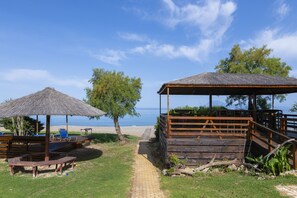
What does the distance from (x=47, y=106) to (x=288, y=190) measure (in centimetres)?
852

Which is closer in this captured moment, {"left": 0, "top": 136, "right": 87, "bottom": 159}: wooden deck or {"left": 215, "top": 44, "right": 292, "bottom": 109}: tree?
{"left": 0, "top": 136, "right": 87, "bottom": 159}: wooden deck

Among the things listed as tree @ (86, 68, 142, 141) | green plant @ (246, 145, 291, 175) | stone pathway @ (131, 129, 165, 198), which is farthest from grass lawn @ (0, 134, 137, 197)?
tree @ (86, 68, 142, 141)

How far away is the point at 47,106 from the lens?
10438 mm

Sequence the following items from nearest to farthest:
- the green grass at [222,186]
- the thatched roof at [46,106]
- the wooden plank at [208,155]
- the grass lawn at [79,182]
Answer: the green grass at [222,186], the grass lawn at [79,182], the thatched roof at [46,106], the wooden plank at [208,155]

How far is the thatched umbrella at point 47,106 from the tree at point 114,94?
7.31 metres

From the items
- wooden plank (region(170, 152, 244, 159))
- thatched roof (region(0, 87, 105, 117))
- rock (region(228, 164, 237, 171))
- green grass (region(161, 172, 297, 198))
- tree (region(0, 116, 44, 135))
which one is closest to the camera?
green grass (region(161, 172, 297, 198))

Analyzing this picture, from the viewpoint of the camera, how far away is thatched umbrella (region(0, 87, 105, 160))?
10214 mm

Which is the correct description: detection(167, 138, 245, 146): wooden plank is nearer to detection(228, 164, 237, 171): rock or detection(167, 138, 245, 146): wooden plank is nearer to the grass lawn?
detection(228, 164, 237, 171): rock

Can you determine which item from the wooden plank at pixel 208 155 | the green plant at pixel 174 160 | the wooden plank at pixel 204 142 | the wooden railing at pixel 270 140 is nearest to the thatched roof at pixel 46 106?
the wooden plank at pixel 204 142

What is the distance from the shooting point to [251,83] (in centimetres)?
1119

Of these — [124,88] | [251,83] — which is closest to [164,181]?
[251,83]

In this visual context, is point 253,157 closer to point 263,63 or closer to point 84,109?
point 84,109

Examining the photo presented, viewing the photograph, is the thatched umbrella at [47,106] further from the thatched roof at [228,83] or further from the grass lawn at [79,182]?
the thatched roof at [228,83]

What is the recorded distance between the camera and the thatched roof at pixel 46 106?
1021 centimetres
